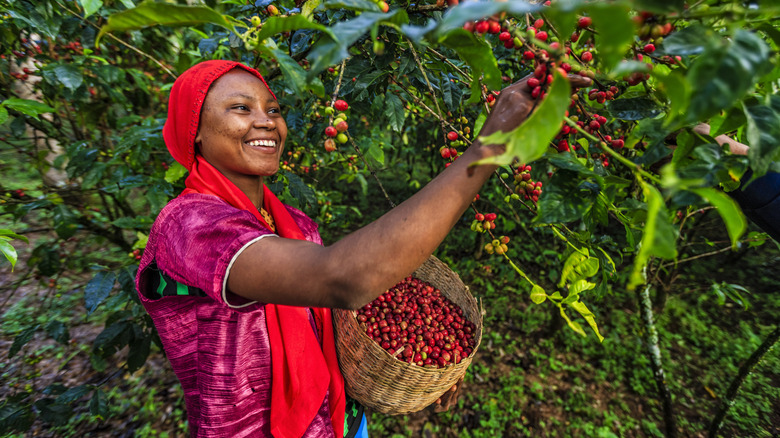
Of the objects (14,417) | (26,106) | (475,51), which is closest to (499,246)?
(475,51)

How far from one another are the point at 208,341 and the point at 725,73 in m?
1.33

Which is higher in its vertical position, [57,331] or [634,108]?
[634,108]

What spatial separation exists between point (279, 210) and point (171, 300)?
0.51 m

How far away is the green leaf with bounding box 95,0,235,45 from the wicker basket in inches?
39.1

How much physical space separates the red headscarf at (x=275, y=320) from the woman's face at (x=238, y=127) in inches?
1.1

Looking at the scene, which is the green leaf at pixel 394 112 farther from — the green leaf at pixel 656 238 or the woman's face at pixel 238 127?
the green leaf at pixel 656 238

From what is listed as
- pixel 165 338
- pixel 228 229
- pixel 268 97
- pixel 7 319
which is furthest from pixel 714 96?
pixel 7 319

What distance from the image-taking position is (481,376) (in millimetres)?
3211

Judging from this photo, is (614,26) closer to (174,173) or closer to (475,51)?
(475,51)

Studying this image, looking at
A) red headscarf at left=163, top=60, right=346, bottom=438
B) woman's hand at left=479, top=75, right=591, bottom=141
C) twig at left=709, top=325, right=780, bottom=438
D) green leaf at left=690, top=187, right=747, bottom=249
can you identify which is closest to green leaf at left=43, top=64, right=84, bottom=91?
red headscarf at left=163, top=60, right=346, bottom=438

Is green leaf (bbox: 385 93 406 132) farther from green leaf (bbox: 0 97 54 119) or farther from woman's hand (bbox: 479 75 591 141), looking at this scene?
green leaf (bbox: 0 97 54 119)

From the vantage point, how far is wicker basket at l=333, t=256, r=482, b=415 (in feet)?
3.99

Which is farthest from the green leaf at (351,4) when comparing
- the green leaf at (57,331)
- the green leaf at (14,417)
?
the green leaf at (14,417)

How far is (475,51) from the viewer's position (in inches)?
25.9
